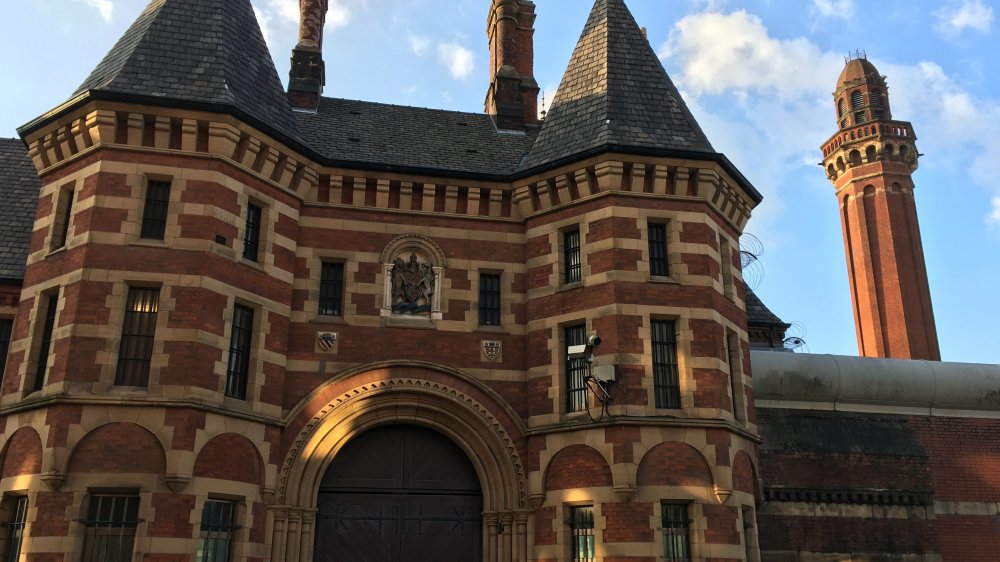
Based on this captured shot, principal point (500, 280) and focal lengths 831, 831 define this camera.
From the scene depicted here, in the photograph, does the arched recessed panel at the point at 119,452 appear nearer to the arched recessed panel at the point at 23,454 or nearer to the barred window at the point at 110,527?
the barred window at the point at 110,527

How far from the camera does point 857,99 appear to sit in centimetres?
6012

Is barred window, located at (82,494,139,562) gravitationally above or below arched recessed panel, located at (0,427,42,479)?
below

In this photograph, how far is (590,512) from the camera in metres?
16.4

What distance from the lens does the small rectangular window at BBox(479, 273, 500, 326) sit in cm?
1866

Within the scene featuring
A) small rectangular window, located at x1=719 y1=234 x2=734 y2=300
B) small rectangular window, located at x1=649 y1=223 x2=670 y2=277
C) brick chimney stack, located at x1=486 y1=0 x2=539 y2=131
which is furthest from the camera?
brick chimney stack, located at x1=486 y1=0 x2=539 y2=131

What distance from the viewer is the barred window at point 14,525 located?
48.3 ft

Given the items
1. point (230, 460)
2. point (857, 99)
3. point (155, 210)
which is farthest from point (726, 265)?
point (857, 99)

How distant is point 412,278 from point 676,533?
7.66 metres

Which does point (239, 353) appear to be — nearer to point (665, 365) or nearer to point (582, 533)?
point (582, 533)

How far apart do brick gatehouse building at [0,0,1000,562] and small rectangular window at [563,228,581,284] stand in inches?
2.2

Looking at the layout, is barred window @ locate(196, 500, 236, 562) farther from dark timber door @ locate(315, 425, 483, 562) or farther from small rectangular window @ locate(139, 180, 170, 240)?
small rectangular window @ locate(139, 180, 170, 240)

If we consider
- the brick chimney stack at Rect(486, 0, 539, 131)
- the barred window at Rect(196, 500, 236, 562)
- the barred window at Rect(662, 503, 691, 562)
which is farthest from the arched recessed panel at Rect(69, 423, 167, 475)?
the brick chimney stack at Rect(486, 0, 539, 131)

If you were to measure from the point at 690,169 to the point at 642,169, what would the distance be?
1.13m

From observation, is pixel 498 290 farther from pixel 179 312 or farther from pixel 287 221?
pixel 179 312
